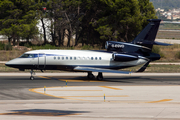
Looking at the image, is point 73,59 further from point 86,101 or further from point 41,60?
point 86,101

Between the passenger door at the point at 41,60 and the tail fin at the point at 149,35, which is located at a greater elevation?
the tail fin at the point at 149,35

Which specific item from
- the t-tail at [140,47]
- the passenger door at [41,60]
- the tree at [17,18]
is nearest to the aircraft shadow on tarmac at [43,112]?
the passenger door at [41,60]

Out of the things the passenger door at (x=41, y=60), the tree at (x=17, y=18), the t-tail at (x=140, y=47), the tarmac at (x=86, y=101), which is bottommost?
the tarmac at (x=86, y=101)

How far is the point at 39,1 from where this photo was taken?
6562 cm

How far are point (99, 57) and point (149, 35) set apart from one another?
5897mm

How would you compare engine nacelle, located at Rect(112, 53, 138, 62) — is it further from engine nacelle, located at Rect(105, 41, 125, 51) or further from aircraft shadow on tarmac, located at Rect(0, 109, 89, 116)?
aircraft shadow on tarmac, located at Rect(0, 109, 89, 116)

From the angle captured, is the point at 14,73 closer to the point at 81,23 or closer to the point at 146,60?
the point at 146,60

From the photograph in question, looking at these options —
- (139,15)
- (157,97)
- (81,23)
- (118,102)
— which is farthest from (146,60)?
(81,23)

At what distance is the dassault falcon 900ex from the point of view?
29.7 m

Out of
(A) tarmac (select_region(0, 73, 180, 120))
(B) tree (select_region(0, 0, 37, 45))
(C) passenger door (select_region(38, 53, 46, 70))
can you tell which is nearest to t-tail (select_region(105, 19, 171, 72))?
(A) tarmac (select_region(0, 73, 180, 120))

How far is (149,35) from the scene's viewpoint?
31.2m

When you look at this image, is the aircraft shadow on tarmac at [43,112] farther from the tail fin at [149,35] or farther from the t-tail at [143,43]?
the tail fin at [149,35]

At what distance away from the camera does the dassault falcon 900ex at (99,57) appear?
29.7 metres

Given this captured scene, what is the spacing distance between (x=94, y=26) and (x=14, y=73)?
2977 centimetres
